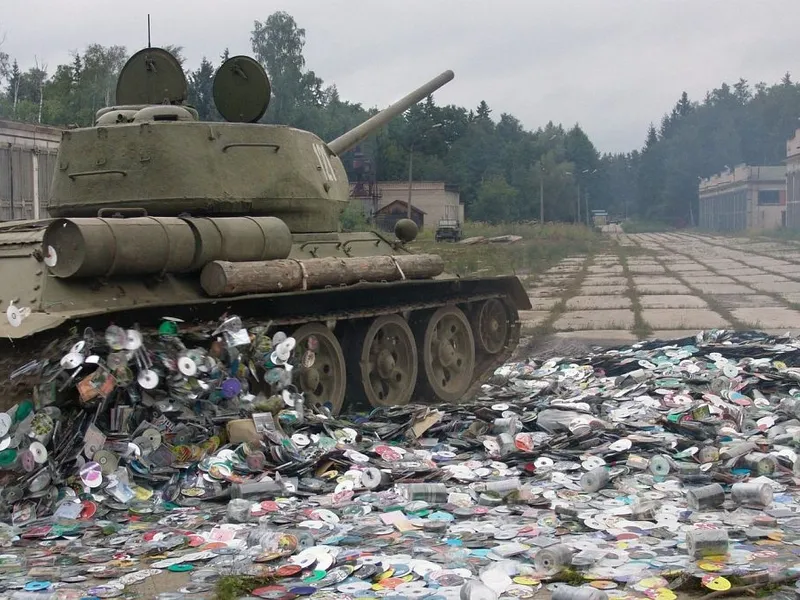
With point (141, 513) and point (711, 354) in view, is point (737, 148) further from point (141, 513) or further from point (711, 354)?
point (141, 513)

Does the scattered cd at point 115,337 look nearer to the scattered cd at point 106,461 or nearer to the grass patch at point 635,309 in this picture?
the scattered cd at point 106,461

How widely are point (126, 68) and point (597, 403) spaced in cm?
578

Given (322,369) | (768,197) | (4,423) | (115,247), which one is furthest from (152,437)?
(768,197)

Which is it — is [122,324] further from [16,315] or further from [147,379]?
[16,315]

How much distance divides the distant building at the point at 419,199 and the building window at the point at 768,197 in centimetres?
3187

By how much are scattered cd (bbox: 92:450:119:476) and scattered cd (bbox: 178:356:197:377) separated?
0.88 metres

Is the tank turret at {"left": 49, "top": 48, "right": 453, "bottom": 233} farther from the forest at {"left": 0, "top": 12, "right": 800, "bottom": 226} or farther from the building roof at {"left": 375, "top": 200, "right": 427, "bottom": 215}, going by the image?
the building roof at {"left": 375, "top": 200, "right": 427, "bottom": 215}

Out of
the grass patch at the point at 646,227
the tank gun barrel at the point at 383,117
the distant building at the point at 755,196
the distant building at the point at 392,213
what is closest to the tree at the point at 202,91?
the distant building at the point at 392,213

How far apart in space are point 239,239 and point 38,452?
2.54 meters

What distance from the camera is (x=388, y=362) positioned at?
36.7 feet

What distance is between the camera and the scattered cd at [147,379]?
24.7ft

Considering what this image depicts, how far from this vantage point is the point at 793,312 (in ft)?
57.1

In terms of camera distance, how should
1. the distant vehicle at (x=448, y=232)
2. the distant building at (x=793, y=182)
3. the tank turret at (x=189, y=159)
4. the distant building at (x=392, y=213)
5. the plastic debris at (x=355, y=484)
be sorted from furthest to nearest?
the distant building at (x=793, y=182) < the distant building at (x=392, y=213) < the distant vehicle at (x=448, y=232) < the tank turret at (x=189, y=159) < the plastic debris at (x=355, y=484)

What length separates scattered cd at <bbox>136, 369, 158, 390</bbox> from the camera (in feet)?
24.7
